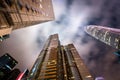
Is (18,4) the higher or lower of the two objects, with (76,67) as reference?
higher

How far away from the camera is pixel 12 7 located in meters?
16.6

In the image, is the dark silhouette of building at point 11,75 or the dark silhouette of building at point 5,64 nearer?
the dark silhouette of building at point 11,75

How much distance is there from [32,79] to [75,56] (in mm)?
51254

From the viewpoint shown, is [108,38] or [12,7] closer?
[12,7]

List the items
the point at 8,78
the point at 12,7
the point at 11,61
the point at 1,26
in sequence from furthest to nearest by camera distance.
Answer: the point at 11,61 < the point at 8,78 < the point at 12,7 < the point at 1,26

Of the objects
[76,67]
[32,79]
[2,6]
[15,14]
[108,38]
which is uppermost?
[2,6]

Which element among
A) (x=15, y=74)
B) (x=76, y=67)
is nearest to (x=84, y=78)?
(x=76, y=67)

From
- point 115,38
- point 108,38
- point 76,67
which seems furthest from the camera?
point 108,38

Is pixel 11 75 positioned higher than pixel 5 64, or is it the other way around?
pixel 5 64

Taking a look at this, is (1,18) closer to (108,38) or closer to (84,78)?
(84,78)

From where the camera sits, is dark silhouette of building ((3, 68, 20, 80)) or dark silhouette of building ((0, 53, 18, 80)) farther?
dark silhouette of building ((0, 53, 18, 80))

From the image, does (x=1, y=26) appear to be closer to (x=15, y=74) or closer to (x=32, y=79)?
(x=32, y=79)

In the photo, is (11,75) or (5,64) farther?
(5,64)

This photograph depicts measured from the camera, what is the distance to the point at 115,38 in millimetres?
122062
